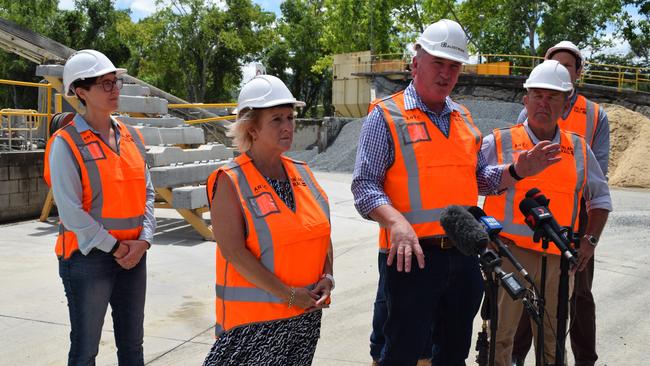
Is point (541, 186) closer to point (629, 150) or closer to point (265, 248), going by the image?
point (265, 248)

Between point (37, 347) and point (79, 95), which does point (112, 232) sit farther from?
point (37, 347)

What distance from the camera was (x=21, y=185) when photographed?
10.8 m

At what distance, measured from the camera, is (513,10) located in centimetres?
4684

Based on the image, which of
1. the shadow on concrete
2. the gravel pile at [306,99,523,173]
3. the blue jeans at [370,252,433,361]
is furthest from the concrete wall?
the gravel pile at [306,99,523,173]

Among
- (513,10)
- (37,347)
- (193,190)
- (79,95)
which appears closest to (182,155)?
(193,190)

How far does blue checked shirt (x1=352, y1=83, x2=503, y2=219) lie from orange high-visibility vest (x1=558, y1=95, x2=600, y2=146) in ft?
4.55

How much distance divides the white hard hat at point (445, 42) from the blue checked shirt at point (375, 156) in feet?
0.89

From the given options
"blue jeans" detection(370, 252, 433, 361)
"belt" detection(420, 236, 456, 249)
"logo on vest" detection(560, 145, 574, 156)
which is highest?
"logo on vest" detection(560, 145, 574, 156)

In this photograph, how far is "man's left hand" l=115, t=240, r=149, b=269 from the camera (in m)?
3.43

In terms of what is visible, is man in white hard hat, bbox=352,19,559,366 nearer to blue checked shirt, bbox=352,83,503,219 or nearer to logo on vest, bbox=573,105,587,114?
blue checked shirt, bbox=352,83,503,219

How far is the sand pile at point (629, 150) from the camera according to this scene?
19.4m

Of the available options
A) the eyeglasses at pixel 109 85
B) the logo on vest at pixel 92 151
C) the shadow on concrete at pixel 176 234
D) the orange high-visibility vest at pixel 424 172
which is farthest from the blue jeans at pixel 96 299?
the shadow on concrete at pixel 176 234

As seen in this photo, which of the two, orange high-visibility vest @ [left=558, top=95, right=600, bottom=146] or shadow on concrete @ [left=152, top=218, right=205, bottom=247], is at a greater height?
orange high-visibility vest @ [left=558, top=95, right=600, bottom=146]

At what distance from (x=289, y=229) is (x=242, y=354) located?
577 millimetres
